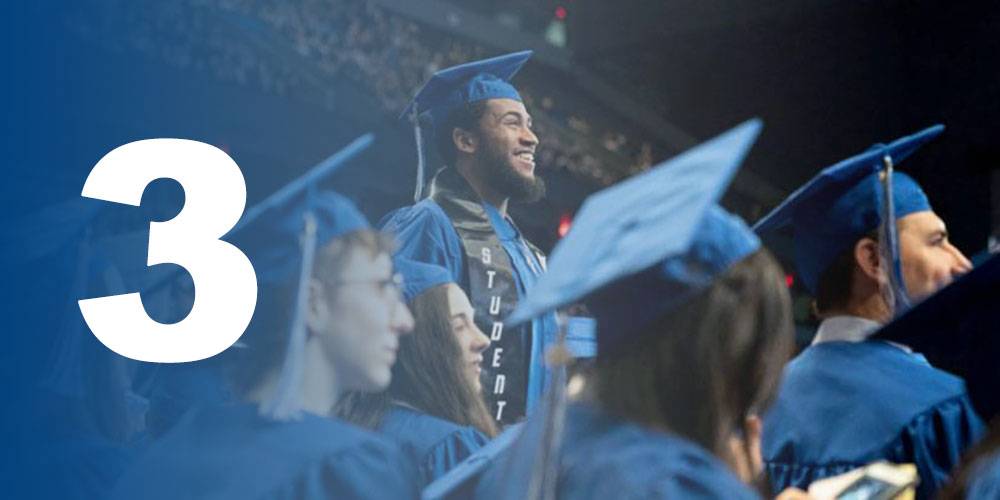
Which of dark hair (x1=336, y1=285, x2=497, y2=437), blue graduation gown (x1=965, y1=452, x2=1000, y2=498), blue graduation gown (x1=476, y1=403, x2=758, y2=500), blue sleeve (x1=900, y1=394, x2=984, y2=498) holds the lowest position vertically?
blue sleeve (x1=900, y1=394, x2=984, y2=498)

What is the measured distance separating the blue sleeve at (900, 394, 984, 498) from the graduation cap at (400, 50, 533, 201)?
961 millimetres

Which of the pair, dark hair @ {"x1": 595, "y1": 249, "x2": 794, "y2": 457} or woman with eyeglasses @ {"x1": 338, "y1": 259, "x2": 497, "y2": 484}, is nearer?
dark hair @ {"x1": 595, "y1": 249, "x2": 794, "y2": 457}

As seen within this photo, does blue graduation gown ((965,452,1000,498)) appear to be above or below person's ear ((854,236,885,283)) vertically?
below

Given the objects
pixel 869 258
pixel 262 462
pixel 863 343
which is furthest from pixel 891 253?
pixel 262 462

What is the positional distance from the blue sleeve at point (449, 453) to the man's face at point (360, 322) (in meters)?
0.17

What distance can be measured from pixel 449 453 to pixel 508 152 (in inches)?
22.4

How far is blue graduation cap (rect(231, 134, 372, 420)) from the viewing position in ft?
6.39

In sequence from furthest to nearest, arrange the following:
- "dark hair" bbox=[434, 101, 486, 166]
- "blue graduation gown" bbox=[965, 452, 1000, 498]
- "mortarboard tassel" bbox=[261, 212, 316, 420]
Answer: "dark hair" bbox=[434, 101, 486, 166] → "mortarboard tassel" bbox=[261, 212, 316, 420] → "blue graduation gown" bbox=[965, 452, 1000, 498]

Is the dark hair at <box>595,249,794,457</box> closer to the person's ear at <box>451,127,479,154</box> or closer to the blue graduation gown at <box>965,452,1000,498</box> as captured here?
the blue graduation gown at <box>965,452,1000,498</box>

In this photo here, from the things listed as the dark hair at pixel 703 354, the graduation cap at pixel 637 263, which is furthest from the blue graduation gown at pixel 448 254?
the dark hair at pixel 703 354

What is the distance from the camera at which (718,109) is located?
8.57 feet

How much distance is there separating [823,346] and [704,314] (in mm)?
1026

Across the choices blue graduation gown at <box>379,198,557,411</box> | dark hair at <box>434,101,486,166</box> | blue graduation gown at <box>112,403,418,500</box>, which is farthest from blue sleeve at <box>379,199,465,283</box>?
blue graduation gown at <box>112,403,418,500</box>

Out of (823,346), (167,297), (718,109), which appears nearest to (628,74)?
(718,109)
